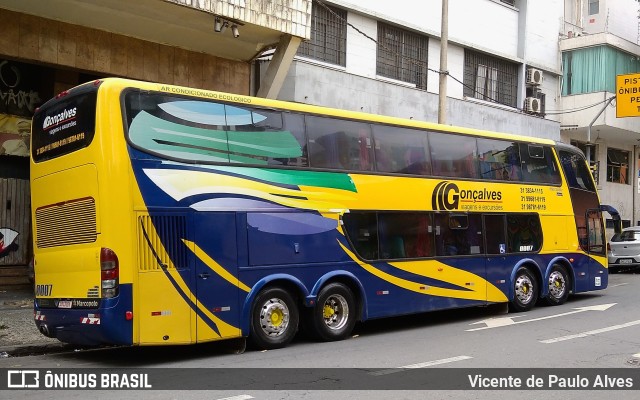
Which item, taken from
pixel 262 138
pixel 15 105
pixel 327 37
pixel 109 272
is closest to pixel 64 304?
pixel 109 272

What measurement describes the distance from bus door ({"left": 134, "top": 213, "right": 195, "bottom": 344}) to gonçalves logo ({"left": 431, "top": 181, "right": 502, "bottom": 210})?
5158 mm

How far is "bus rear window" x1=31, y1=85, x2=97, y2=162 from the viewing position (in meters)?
8.66

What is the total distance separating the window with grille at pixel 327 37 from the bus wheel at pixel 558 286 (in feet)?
27.5

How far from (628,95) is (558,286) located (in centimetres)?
1418

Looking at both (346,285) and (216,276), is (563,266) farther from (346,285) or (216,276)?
(216,276)

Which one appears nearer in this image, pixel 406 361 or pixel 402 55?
pixel 406 361

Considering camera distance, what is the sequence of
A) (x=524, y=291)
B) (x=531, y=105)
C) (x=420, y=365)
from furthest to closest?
(x=531, y=105)
(x=524, y=291)
(x=420, y=365)

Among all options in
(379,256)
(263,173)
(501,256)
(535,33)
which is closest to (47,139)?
(263,173)

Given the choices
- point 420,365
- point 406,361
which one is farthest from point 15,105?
point 420,365

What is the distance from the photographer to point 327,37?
62.3 ft

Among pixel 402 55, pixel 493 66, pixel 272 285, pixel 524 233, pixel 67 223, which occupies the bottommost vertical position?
pixel 272 285

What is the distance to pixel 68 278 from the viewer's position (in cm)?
891

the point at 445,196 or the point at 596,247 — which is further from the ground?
the point at 445,196

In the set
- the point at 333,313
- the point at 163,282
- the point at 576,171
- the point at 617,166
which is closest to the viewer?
the point at 163,282
